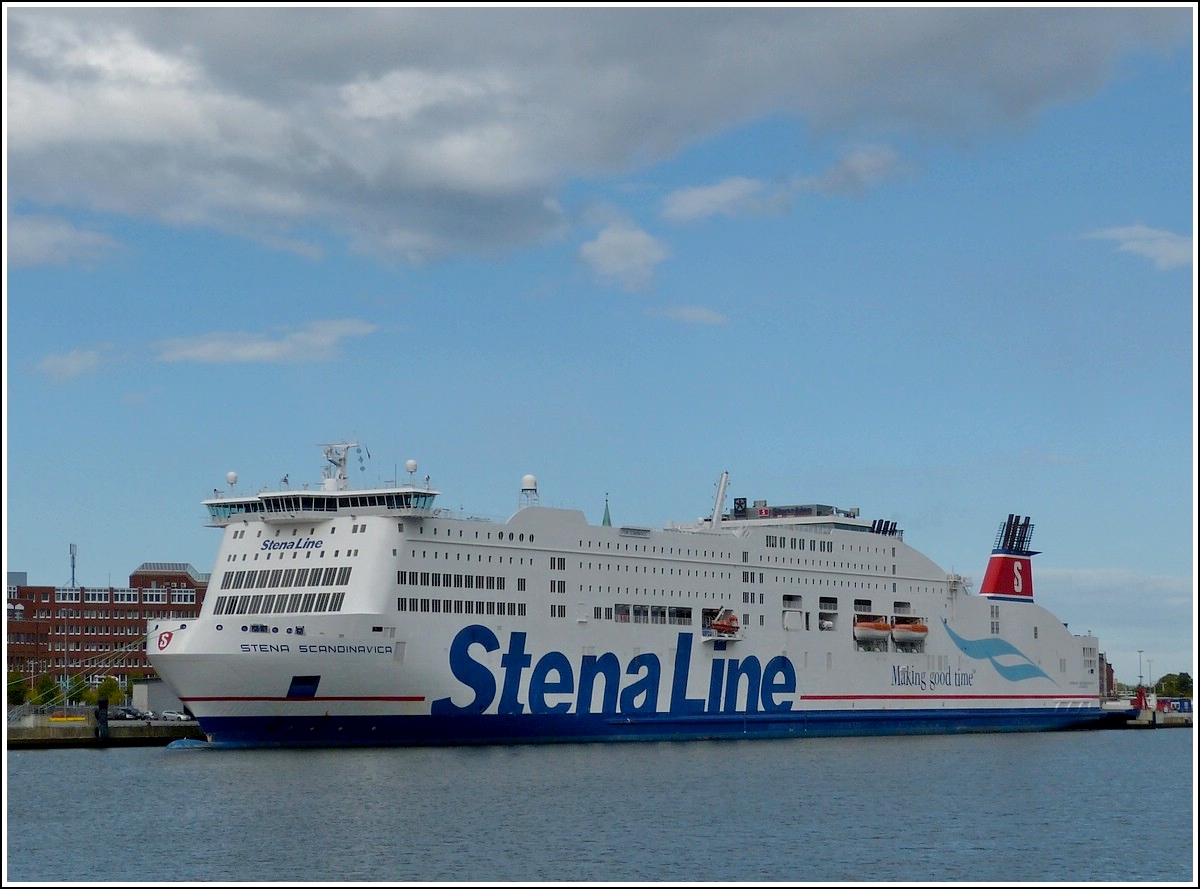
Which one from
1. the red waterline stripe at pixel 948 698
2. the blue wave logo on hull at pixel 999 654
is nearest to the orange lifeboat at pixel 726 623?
the red waterline stripe at pixel 948 698

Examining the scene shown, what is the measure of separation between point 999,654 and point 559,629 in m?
21.0

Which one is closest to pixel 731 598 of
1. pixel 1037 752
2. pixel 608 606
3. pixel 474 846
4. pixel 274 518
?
pixel 608 606

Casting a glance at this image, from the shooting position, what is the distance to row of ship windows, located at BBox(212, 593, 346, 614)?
137 feet

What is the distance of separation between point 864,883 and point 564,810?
855 centimetres

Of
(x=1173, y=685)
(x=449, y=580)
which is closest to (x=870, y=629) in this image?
(x=449, y=580)

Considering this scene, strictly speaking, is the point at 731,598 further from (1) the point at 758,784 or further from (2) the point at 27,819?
(2) the point at 27,819

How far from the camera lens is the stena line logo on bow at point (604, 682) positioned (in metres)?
42.5

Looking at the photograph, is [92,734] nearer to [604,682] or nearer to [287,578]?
[287,578]

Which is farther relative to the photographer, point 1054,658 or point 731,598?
point 1054,658

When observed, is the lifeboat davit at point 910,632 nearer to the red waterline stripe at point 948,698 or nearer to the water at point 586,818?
the red waterline stripe at point 948,698

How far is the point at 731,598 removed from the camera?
49.5 m

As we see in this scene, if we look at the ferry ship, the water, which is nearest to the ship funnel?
the ferry ship

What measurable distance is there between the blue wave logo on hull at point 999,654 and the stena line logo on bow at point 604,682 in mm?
9209

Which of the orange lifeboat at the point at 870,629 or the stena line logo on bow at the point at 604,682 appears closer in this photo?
the stena line logo on bow at the point at 604,682
